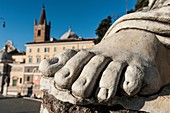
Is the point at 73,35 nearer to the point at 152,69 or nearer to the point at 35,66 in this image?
the point at 35,66

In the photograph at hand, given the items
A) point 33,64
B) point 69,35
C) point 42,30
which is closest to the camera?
point 33,64

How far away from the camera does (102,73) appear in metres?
0.89

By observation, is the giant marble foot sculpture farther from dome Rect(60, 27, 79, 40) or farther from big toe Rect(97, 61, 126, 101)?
dome Rect(60, 27, 79, 40)

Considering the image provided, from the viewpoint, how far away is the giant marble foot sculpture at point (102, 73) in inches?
33.2

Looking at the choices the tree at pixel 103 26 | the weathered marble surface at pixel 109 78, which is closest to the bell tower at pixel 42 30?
the tree at pixel 103 26

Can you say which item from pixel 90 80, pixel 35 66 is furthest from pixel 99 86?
pixel 35 66

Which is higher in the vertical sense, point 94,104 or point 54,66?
point 54,66

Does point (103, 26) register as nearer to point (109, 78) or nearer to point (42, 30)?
point (109, 78)

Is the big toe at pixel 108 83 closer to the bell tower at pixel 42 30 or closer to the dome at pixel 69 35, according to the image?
the dome at pixel 69 35

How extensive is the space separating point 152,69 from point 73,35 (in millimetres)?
47936

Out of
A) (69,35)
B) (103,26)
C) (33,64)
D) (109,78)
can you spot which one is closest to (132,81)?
(109,78)

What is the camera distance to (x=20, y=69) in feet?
139

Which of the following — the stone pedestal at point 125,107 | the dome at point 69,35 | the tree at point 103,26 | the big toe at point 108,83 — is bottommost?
the stone pedestal at point 125,107

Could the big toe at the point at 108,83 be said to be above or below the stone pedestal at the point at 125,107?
above
